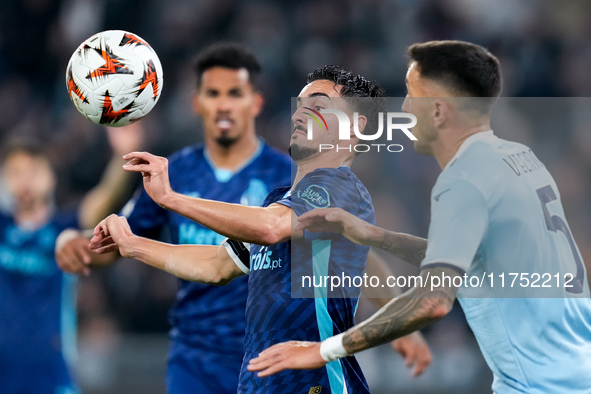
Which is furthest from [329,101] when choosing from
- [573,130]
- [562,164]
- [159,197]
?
[573,130]

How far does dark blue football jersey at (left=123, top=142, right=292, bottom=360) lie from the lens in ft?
18.4

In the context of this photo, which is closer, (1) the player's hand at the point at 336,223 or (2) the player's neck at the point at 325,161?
(1) the player's hand at the point at 336,223

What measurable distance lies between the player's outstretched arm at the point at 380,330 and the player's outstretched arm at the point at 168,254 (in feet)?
2.57

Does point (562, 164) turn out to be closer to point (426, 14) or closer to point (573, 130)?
point (573, 130)

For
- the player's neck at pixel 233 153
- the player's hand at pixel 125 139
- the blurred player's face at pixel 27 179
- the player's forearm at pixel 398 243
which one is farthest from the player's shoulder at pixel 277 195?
the blurred player's face at pixel 27 179

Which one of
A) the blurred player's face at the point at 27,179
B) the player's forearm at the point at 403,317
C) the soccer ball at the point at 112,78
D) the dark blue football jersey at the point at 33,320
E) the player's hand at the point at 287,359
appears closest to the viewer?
the player's forearm at the point at 403,317

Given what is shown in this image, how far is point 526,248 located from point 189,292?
3.05 metres

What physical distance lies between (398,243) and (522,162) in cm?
82

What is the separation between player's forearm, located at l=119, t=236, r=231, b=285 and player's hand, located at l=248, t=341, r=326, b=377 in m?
0.81

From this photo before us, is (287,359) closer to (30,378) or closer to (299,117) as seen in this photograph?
(299,117)

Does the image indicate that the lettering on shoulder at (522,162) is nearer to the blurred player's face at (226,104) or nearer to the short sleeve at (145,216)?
the blurred player's face at (226,104)

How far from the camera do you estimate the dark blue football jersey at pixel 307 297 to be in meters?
3.71

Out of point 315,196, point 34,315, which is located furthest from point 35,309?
point 315,196

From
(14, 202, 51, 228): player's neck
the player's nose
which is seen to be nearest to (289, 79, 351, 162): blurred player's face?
the player's nose
